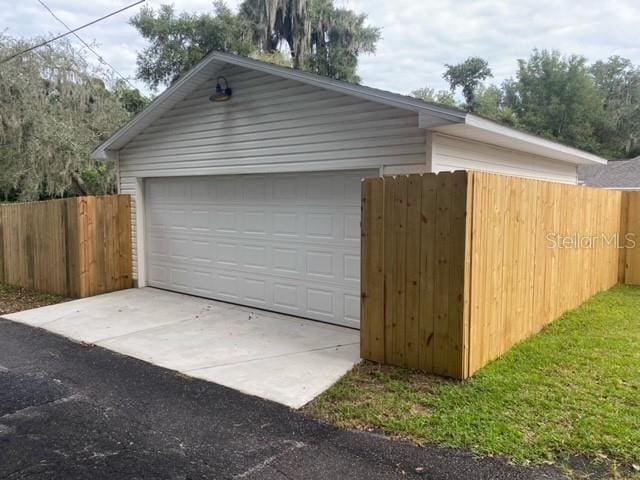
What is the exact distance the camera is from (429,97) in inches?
1478

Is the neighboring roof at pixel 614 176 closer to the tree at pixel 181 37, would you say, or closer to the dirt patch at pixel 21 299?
the dirt patch at pixel 21 299

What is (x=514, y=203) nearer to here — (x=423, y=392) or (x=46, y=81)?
(x=423, y=392)

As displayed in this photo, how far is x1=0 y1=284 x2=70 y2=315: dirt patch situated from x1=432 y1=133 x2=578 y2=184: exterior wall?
6.72 metres

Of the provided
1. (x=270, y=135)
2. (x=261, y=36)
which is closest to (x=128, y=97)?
(x=261, y=36)

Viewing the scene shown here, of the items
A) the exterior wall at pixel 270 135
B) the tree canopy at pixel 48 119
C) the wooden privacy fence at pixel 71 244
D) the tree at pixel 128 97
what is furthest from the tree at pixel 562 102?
the wooden privacy fence at pixel 71 244

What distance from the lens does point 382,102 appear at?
18.3ft

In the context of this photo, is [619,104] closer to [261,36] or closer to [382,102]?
[261,36]

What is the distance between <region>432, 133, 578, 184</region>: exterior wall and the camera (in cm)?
570

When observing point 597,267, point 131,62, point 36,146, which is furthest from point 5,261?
point 131,62

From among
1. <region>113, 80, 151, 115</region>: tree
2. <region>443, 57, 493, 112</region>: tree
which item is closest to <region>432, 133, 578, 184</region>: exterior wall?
<region>113, 80, 151, 115</region>: tree

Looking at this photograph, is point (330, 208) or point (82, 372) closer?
point (82, 372)

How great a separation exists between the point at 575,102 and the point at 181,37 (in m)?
21.9

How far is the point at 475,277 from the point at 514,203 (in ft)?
3.88

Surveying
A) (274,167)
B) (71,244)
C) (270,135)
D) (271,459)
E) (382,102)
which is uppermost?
(382,102)
